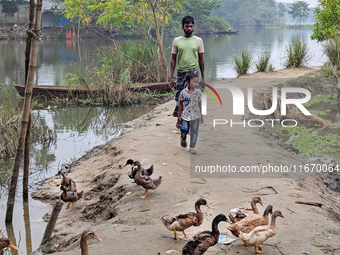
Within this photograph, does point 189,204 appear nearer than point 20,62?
Yes

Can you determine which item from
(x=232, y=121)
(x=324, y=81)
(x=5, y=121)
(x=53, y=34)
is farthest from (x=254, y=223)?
(x=53, y=34)

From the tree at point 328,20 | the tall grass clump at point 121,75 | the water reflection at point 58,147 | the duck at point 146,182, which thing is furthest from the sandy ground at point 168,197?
the tree at point 328,20

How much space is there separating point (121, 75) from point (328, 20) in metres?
9.64

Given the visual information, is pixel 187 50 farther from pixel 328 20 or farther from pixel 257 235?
pixel 328 20

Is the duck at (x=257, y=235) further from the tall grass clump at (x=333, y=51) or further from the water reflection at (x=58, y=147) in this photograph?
the tall grass clump at (x=333, y=51)

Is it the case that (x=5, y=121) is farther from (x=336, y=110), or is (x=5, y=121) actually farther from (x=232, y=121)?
(x=336, y=110)

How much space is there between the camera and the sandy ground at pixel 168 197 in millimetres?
3682

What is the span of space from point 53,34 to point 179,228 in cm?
3995

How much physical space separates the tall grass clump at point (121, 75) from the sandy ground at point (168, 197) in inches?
176

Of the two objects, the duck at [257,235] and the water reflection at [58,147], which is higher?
the duck at [257,235]

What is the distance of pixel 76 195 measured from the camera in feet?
18.3

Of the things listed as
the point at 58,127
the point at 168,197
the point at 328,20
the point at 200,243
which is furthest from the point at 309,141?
the point at 328,20

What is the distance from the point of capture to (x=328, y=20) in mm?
16156

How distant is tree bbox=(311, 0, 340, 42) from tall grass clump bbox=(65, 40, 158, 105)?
25.2 feet
